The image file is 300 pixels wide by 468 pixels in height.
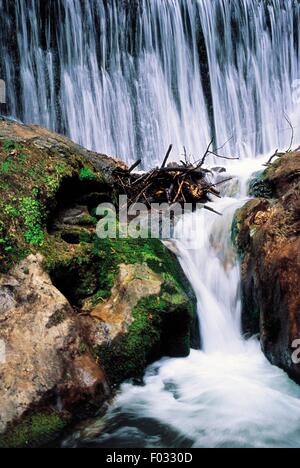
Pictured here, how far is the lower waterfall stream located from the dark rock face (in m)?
0.22

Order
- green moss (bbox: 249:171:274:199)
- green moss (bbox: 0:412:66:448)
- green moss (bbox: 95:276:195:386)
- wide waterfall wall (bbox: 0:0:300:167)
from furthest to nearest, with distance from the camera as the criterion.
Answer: wide waterfall wall (bbox: 0:0:300:167)
green moss (bbox: 249:171:274:199)
green moss (bbox: 95:276:195:386)
green moss (bbox: 0:412:66:448)

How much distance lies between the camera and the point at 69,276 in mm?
4359

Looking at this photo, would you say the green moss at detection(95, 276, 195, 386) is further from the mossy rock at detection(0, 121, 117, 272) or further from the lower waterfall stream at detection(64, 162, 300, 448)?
the mossy rock at detection(0, 121, 117, 272)

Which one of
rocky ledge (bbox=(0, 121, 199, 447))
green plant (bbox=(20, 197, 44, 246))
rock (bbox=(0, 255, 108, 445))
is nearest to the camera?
rock (bbox=(0, 255, 108, 445))

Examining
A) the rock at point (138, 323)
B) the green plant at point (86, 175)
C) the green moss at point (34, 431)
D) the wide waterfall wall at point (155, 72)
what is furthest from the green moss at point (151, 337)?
the wide waterfall wall at point (155, 72)

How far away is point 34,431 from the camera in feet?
9.63

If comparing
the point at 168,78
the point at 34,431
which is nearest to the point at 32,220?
the point at 34,431

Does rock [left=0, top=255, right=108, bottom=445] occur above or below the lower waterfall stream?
above

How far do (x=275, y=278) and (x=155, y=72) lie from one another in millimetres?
11833

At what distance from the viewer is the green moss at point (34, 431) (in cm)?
283

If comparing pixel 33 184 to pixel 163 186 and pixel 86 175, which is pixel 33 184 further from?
pixel 163 186

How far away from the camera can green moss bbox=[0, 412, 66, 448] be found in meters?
2.83

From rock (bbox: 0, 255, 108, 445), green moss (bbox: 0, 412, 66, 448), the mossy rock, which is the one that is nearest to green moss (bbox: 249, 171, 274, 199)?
the mossy rock
